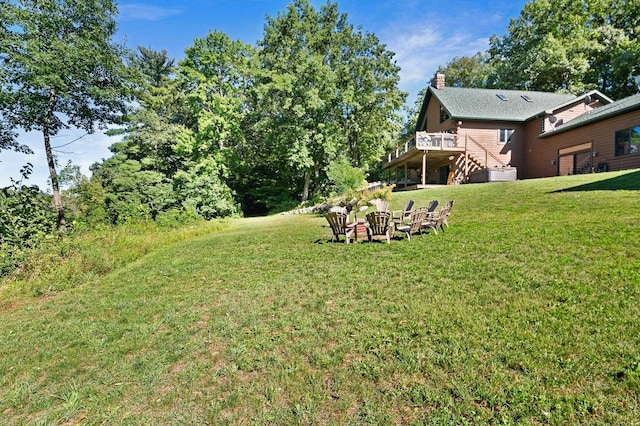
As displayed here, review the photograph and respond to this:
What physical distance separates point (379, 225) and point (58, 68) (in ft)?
51.7

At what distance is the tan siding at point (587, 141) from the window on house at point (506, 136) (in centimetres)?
122

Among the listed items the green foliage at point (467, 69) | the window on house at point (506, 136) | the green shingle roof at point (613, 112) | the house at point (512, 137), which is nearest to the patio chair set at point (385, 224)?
the house at point (512, 137)

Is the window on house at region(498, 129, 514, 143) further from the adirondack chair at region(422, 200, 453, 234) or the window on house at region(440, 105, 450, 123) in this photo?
the adirondack chair at region(422, 200, 453, 234)

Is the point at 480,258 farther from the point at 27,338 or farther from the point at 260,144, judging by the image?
the point at 260,144

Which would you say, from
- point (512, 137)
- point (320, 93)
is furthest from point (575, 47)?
point (320, 93)

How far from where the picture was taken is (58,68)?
1345 centimetres

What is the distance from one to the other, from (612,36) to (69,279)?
41.1 meters

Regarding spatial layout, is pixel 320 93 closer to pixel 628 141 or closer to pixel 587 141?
pixel 587 141

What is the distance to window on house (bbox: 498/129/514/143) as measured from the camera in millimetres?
20469

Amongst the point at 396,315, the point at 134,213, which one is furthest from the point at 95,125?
the point at 396,315

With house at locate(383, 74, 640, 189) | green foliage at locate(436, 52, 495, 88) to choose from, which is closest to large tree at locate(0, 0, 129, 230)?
house at locate(383, 74, 640, 189)

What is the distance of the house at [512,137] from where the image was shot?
53.4 ft

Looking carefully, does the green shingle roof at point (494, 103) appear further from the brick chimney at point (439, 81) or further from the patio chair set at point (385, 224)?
the patio chair set at point (385, 224)

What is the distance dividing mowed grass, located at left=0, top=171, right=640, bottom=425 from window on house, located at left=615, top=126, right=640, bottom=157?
1174cm
